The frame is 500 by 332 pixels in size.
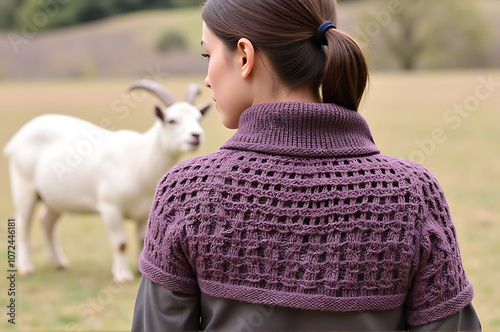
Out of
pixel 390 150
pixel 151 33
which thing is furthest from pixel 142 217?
pixel 151 33

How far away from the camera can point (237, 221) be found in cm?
107

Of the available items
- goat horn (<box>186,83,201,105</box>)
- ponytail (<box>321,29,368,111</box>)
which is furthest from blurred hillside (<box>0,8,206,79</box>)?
ponytail (<box>321,29,368,111</box>)

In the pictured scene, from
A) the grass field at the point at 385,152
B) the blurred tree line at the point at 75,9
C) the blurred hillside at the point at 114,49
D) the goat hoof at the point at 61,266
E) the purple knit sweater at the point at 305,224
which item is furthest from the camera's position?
the blurred hillside at the point at 114,49

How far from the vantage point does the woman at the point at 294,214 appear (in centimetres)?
107

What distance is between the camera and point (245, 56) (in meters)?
1.12

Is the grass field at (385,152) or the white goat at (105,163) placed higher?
the white goat at (105,163)

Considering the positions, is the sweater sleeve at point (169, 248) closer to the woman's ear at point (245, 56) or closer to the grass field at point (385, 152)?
the woman's ear at point (245, 56)

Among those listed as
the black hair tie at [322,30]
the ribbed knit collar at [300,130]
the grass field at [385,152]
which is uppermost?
the black hair tie at [322,30]

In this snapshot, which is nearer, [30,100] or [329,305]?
[329,305]

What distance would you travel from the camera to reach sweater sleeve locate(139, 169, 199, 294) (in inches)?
43.8

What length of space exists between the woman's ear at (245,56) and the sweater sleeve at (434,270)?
41 centimetres

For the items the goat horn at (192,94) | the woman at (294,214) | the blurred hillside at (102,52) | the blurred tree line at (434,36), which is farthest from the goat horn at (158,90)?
the blurred tree line at (434,36)

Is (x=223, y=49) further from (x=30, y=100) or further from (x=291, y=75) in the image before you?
(x=30, y=100)

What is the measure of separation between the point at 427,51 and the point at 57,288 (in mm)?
27333
